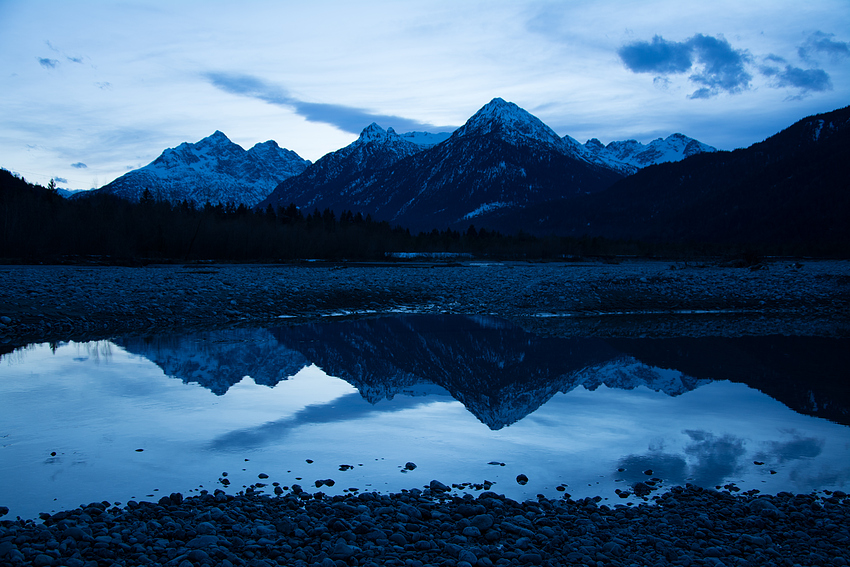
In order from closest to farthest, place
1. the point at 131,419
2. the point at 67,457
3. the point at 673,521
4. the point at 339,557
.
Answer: the point at 339,557
the point at 673,521
the point at 67,457
the point at 131,419

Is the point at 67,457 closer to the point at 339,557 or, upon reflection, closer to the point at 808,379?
the point at 339,557

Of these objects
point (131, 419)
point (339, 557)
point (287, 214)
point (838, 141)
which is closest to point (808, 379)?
point (339, 557)

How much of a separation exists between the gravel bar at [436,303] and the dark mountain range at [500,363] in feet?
8.36

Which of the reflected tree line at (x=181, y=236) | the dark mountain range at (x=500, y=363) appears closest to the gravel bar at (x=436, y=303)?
the dark mountain range at (x=500, y=363)

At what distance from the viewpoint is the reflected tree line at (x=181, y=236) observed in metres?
48.0

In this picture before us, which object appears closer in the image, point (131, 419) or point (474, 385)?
point (131, 419)

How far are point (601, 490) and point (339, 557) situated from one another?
3.09 metres

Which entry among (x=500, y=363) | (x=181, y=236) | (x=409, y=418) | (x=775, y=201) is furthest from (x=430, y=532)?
(x=775, y=201)

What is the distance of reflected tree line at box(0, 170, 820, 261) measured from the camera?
48.0 meters

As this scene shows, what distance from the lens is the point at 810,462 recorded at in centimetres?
683

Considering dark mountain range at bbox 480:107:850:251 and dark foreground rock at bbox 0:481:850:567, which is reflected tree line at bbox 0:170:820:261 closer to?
dark foreground rock at bbox 0:481:850:567

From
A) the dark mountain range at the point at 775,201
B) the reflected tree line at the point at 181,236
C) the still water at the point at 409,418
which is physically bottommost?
the still water at the point at 409,418

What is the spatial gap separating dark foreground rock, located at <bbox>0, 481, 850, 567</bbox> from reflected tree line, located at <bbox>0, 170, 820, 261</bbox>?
47.4 meters

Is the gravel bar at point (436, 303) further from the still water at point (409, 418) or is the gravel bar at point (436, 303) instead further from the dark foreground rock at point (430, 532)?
the dark foreground rock at point (430, 532)
